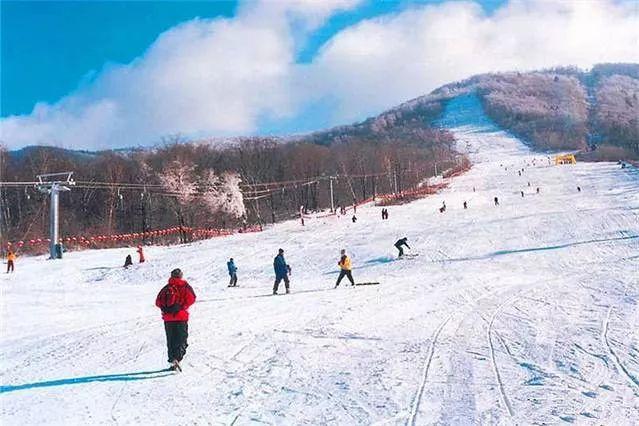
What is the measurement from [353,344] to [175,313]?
367cm

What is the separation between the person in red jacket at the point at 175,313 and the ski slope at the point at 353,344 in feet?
1.36

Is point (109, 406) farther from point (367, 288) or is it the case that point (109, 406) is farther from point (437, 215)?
point (437, 215)

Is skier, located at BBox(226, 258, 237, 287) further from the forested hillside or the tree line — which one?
the tree line

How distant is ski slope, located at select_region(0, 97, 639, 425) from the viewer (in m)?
7.68

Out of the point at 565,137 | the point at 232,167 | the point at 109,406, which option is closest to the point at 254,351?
the point at 109,406

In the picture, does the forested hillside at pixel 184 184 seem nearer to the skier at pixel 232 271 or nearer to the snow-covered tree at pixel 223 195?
the snow-covered tree at pixel 223 195

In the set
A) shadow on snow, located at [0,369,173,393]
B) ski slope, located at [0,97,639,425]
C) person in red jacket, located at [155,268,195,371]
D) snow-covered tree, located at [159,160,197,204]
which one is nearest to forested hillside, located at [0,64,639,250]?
snow-covered tree, located at [159,160,197,204]

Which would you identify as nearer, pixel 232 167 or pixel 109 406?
pixel 109 406

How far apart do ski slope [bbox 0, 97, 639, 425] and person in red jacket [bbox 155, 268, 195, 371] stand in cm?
41

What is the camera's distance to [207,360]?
1014 cm

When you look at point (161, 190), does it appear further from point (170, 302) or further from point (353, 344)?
point (170, 302)

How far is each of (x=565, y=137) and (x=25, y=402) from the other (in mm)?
200017

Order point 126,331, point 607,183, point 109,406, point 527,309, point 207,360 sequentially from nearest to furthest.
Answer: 1. point 109,406
2. point 207,360
3. point 126,331
4. point 527,309
5. point 607,183

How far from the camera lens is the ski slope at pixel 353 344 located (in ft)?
25.2
